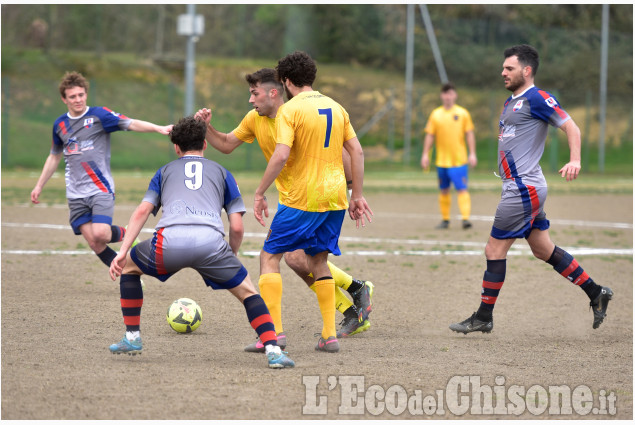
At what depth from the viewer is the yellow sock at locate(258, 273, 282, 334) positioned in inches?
231

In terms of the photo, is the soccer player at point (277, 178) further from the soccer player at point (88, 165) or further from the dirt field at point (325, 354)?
the soccer player at point (88, 165)

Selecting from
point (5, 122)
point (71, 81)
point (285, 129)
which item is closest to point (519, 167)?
point (285, 129)

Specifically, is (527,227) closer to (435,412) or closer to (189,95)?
(435,412)

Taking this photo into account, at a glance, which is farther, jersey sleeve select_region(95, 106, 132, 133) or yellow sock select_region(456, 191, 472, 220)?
yellow sock select_region(456, 191, 472, 220)

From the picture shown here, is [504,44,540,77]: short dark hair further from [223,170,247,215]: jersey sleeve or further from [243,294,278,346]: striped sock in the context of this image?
[243,294,278,346]: striped sock

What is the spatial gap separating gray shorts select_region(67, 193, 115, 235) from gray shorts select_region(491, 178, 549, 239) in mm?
3614

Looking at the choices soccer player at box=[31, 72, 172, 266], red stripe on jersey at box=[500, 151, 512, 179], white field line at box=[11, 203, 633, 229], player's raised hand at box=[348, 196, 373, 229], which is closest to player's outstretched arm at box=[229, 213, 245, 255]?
player's raised hand at box=[348, 196, 373, 229]

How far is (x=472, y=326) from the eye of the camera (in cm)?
649

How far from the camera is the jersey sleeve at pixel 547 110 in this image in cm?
634

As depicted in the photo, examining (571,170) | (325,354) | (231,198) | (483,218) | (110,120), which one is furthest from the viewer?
(483,218)

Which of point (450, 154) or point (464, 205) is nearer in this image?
point (464, 205)

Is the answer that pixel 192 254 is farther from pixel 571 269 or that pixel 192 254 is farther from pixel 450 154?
pixel 450 154

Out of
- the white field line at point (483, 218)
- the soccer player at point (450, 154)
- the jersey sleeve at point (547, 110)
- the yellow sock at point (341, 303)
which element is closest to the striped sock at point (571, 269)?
the jersey sleeve at point (547, 110)

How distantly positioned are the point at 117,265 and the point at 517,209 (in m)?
3.02
